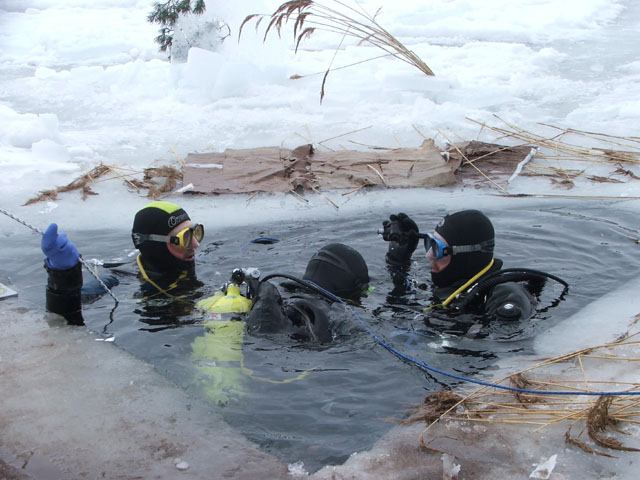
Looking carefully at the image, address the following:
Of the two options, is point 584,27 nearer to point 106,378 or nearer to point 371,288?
point 371,288

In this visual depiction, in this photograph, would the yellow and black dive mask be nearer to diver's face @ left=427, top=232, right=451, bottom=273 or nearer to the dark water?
the dark water

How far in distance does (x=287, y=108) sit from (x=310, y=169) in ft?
6.71

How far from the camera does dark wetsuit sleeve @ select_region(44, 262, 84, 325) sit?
3.53 m

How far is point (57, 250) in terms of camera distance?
338 cm

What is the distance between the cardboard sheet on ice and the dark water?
692mm

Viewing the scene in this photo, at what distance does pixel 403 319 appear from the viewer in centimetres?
398

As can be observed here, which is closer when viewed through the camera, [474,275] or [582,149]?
[474,275]

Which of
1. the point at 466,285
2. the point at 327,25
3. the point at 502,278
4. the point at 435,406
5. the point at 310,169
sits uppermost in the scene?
the point at 327,25

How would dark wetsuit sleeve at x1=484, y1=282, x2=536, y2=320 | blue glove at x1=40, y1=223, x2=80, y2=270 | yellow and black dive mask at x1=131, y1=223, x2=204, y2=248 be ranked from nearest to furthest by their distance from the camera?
blue glove at x1=40, y1=223, x2=80, y2=270
dark wetsuit sleeve at x1=484, y1=282, x2=536, y2=320
yellow and black dive mask at x1=131, y1=223, x2=204, y2=248

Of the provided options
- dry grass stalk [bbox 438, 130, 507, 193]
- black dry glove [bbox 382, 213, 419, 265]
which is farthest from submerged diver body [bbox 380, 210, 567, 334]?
dry grass stalk [bbox 438, 130, 507, 193]

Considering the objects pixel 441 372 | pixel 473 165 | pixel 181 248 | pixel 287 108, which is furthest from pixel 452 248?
pixel 287 108

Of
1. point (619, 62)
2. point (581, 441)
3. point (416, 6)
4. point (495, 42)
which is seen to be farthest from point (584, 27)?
point (581, 441)

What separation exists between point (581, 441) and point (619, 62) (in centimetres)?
891

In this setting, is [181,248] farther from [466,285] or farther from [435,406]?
[435,406]
